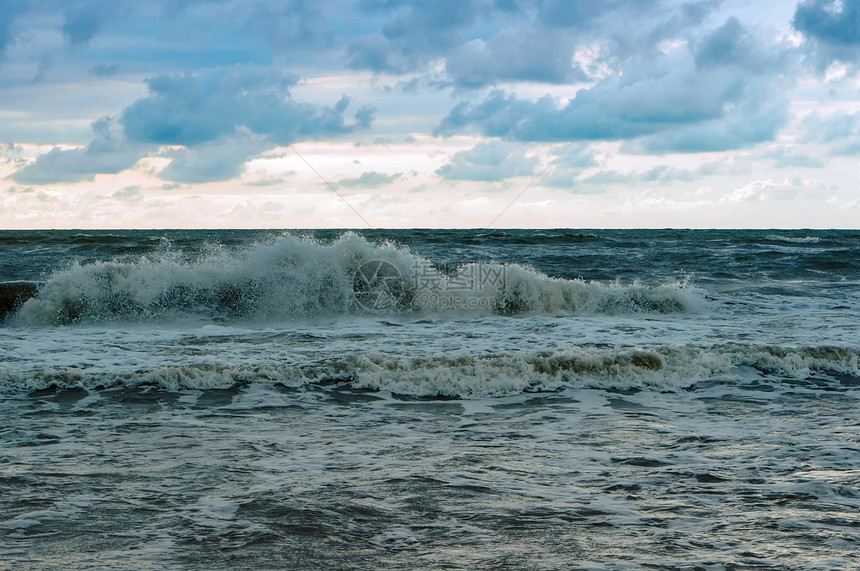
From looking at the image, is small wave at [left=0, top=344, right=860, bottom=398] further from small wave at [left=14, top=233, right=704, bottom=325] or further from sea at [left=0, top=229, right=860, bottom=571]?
small wave at [left=14, top=233, right=704, bottom=325]

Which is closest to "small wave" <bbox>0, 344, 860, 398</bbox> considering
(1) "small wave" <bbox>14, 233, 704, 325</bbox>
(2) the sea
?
(2) the sea

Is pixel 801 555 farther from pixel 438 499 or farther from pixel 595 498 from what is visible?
pixel 438 499

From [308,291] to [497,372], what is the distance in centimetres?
656

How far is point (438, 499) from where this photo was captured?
13.3ft

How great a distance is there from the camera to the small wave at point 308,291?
1281 cm

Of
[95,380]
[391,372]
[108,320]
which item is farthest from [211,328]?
[391,372]

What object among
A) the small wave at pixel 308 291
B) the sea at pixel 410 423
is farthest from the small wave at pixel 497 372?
the small wave at pixel 308 291

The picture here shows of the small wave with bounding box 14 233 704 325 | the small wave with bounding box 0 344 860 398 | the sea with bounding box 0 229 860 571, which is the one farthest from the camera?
the small wave with bounding box 14 233 704 325

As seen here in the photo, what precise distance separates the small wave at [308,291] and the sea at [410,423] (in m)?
0.05

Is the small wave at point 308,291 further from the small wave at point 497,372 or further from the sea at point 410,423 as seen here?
the small wave at point 497,372

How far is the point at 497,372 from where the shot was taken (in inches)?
296

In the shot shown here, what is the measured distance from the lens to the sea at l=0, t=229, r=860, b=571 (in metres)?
3.49

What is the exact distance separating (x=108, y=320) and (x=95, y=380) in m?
5.43

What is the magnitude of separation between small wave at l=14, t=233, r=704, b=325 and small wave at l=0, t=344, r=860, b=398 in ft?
16.2
